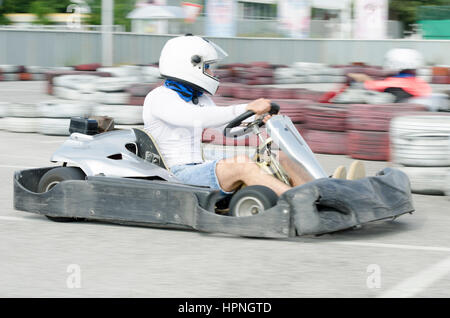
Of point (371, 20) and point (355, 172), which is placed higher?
point (371, 20)

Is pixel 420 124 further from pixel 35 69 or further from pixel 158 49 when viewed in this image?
pixel 158 49

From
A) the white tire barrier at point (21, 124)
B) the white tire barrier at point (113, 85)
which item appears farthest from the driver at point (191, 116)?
the white tire barrier at point (113, 85)

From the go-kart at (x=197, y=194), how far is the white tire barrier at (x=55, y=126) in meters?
4.74

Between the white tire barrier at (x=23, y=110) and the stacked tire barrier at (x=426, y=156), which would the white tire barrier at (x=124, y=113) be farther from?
the stacked tire barrier at (x=426, y=156)

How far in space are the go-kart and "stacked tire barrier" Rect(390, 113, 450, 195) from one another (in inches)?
57.9

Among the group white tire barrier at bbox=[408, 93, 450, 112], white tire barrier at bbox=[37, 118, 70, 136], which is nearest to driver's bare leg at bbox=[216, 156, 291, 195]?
white tire barrier at bbox=[408, 93, 450, 112]

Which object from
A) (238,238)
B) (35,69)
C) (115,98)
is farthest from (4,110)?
(35,69)

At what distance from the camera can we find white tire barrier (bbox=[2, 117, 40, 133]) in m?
10.2

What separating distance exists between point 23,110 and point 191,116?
20.0 feet

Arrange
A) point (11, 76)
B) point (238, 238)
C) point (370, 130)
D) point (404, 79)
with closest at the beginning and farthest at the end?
point (238, 238), point (370, 130), point (404, 79), point (11, 76)

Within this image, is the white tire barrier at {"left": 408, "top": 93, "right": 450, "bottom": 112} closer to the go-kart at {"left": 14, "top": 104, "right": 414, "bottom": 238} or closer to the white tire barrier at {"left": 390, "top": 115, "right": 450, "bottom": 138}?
the white tire barrier at {"left": 390, "top": 115, "right": 450, "bottom": 138}

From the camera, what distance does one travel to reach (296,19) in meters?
29.3
